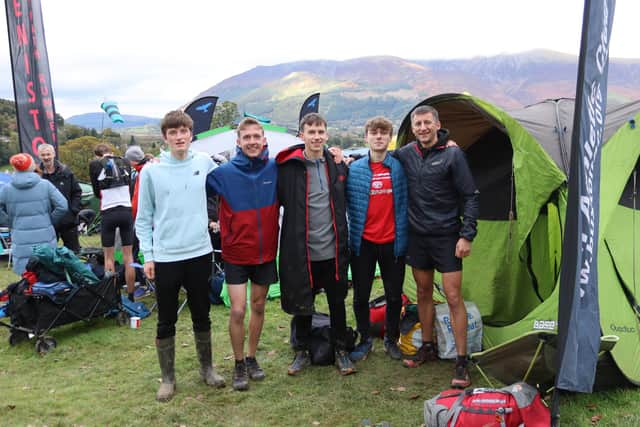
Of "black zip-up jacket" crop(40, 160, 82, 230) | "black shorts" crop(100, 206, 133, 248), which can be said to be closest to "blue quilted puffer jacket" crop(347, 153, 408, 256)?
"black shorts" crop(100, 206, 133, 248)

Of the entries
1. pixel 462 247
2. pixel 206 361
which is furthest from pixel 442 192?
pixel 206 361

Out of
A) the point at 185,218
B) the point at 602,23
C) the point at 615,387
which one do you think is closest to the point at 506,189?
the point at 615,387

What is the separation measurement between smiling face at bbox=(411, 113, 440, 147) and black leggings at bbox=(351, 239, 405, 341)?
0.79m

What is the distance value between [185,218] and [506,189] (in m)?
3.06

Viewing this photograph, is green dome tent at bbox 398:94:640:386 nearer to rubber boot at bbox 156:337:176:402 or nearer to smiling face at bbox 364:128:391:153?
smiling face at bbox 364:128:391:153

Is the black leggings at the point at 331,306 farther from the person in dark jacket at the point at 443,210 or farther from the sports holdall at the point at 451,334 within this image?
the sports holdall at the point at 451,334

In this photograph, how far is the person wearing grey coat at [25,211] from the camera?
5.14m

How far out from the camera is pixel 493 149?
16.4 ft

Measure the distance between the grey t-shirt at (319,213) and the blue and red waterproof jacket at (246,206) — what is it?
258 mm

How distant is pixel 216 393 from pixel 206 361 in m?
0.24

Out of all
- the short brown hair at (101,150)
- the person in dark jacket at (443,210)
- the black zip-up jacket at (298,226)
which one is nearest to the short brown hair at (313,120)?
the black zip-up jacket at (298,226)

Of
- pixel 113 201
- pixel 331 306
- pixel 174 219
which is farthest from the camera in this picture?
pixel 113 201

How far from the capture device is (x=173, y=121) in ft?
10.9

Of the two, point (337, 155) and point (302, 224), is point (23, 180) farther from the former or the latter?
point (337, 155)
